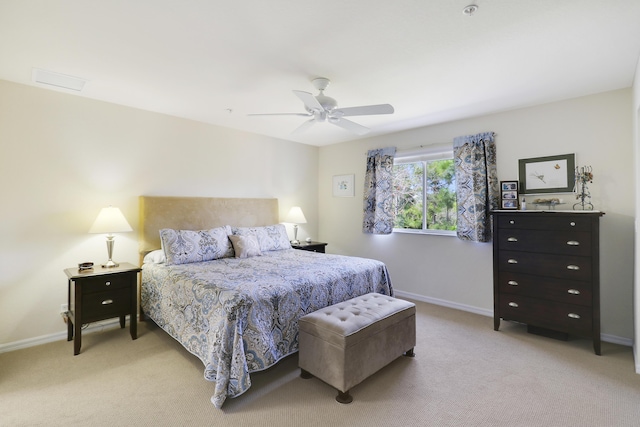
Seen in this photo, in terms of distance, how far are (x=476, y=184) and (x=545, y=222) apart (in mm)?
936

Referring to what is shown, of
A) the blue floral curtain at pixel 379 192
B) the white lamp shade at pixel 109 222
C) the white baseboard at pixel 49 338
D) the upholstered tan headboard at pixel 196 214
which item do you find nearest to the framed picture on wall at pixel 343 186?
the blue floral curtain at pixel 379 192

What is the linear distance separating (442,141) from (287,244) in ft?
8.60

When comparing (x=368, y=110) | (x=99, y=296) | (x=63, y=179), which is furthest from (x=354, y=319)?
(x=63, y=179)

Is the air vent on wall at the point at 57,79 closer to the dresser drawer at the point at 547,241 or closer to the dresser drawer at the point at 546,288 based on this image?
the dresser drawer at the point at 547,241

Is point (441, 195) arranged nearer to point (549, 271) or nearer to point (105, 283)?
point (549, 271)

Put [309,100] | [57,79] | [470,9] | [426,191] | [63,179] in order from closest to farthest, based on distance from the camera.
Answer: [470,9], [309,100], [57,79], [63,179], [426,191]

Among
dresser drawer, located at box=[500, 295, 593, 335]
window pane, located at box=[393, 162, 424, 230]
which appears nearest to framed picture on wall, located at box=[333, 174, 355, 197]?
window pane, located at box=[393, 162, 424, 230]

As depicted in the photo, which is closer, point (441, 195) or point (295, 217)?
point (441, 195)

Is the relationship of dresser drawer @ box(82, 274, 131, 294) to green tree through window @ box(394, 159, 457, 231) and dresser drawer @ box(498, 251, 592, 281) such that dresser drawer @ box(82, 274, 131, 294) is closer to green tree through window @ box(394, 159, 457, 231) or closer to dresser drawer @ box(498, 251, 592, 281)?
green tree through window @ box(394, 159, 457, 231)

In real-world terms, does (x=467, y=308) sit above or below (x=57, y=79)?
below

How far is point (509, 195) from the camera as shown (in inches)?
141

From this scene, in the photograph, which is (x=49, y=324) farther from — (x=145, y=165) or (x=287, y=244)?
(x=287, y=244)

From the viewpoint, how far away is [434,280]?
4340mm

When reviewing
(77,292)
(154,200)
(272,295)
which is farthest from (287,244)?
(77,292)
